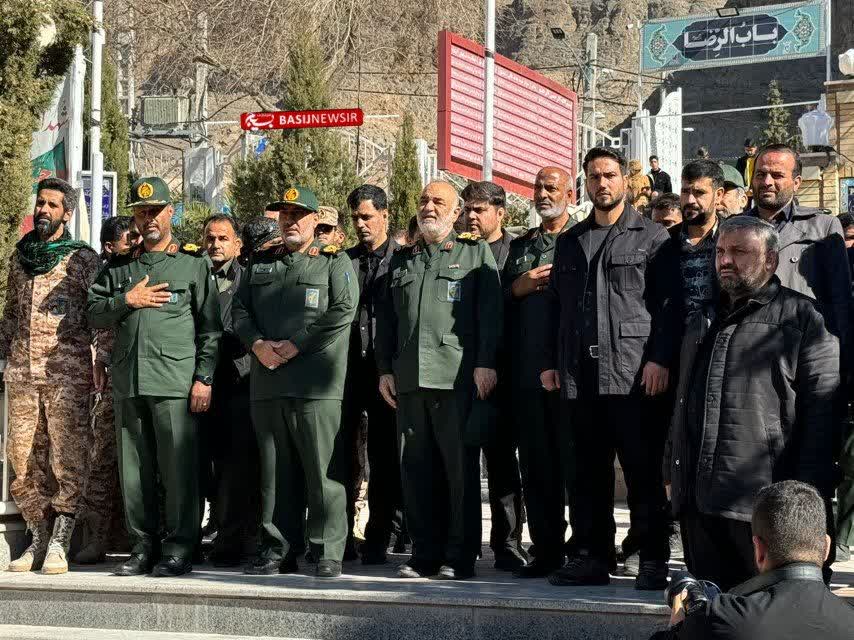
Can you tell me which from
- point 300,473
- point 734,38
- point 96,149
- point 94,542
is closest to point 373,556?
point 300,473

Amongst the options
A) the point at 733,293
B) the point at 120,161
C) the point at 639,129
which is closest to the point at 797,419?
the point at 733,293

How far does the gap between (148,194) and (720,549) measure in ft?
12.2

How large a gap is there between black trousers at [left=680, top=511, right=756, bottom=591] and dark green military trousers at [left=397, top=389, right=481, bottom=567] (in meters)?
1.90

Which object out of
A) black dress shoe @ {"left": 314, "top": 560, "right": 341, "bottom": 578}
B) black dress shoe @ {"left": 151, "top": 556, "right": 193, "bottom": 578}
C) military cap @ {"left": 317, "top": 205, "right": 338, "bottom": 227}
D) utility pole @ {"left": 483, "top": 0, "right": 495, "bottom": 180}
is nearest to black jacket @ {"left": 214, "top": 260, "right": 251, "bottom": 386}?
military cap @ {"left": 317, "top": 205, "right": 338, "bottom": 227}

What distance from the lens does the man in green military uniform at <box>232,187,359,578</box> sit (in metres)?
7.19

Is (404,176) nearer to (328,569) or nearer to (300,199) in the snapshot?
(300,199)

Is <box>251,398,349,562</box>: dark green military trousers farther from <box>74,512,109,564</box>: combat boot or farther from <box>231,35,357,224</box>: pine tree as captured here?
<box>231,35,357,224</box>: pine tree

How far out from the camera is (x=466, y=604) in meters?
6.24

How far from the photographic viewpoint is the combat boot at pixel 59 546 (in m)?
7.40

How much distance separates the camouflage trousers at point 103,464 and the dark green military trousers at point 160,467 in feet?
1.06

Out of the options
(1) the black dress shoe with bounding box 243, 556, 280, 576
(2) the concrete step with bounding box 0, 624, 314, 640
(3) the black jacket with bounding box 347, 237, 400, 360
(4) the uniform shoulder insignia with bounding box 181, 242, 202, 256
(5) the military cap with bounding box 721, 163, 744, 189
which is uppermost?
(5) the military cap with bounding box 721, 163, 744, 189

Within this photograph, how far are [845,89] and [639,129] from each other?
8496 mm

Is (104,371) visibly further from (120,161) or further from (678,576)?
(120,161)

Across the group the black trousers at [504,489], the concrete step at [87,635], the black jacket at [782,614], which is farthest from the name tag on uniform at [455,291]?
the black jacket at [782,614]
